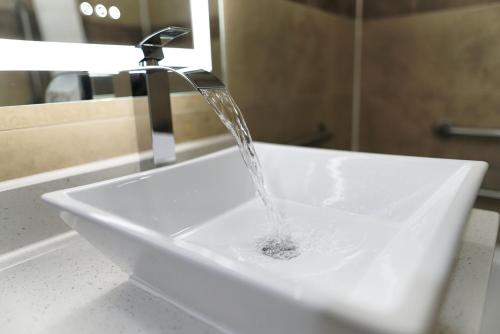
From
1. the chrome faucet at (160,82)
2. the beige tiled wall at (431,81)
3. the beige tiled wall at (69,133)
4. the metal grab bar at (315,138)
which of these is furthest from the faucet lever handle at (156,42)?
the beige tiled wall at (431,81)

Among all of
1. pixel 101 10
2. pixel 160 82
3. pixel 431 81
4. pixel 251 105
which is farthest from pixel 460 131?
pixel 101 10

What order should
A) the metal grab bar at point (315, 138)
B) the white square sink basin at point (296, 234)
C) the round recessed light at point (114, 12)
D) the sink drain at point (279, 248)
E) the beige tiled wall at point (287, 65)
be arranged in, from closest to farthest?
the white square sink basin at point (296, 234) → the sink drain at point (279, 248) → the round recessed light at point (114, 12) → the beige tiled wall at point (287, 65) → the metal grab bar at point (315, 138)

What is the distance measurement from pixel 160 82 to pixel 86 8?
0.56 feet

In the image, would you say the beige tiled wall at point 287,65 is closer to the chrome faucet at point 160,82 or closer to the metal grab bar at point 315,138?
the metal grab bar at point 315,138

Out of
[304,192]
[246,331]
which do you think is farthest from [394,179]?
[246,331]

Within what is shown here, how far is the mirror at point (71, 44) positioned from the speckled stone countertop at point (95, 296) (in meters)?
0.26

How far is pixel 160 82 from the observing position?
0.65m

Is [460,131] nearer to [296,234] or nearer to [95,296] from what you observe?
[296,234]

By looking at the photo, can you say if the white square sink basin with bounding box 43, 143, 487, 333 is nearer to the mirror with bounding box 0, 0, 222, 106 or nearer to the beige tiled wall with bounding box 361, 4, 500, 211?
the mirror with bounding box 0, 0, 222, 106

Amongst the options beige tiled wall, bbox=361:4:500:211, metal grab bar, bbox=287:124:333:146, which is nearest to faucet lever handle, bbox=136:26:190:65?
metal grab bar, bbox=287:124:333:146

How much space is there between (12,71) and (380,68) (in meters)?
1.40

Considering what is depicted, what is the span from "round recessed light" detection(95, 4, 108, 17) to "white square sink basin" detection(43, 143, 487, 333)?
0.30 metres

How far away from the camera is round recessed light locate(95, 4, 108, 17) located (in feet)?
2.04

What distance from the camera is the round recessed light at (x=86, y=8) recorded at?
604 mm
